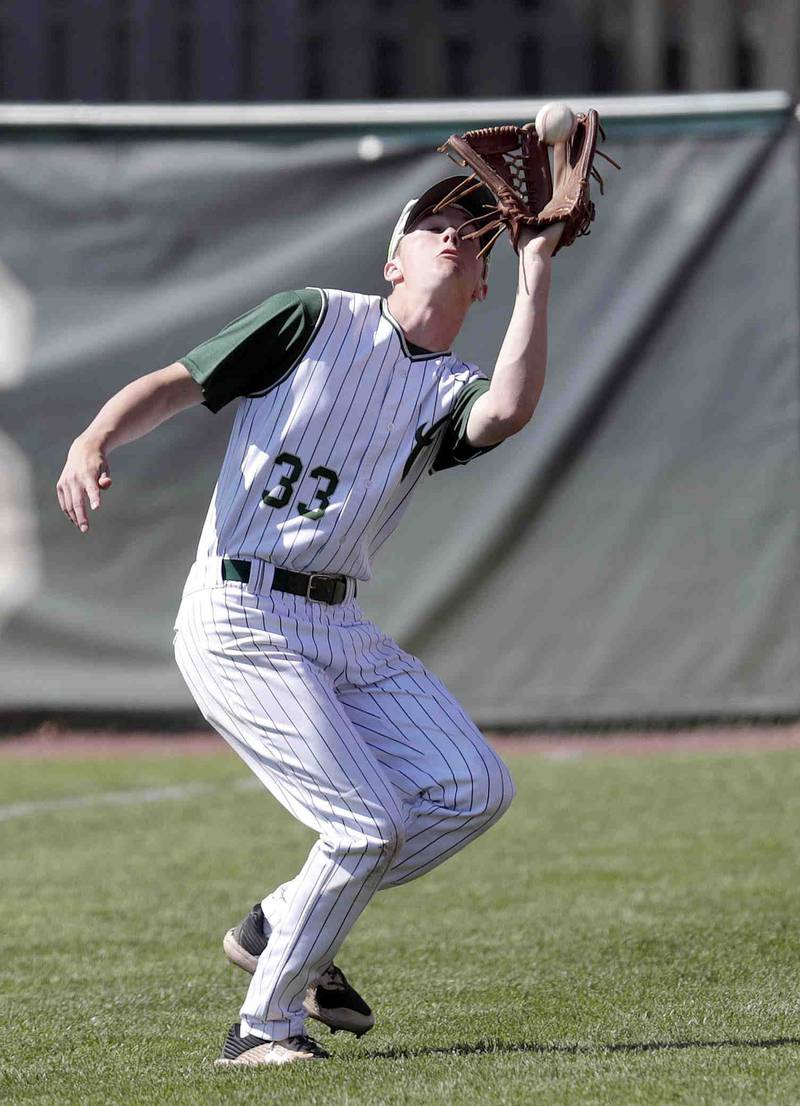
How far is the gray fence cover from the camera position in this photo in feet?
28.2

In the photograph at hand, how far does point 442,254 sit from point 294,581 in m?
0.74

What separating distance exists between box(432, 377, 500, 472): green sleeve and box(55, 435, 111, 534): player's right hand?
75cm

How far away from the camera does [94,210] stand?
8.76 metres

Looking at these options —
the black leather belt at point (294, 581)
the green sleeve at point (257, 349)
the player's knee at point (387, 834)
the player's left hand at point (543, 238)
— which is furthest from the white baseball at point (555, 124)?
the player's knee at point (387, 834)

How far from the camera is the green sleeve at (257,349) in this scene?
3465mm

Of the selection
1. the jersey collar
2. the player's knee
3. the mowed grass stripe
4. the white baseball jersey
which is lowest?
the mowed grass stripe

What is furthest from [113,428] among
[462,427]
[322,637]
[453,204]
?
[453,204]

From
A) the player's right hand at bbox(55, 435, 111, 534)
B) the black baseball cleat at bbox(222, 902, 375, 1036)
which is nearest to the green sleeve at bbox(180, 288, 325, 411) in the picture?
the player's right hand at bbox(55, 435, 111, 534)

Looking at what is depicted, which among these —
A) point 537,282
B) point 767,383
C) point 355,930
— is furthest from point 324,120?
point 537,282

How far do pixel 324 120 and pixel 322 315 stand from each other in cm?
533

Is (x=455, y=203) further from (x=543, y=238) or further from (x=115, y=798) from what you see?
(x=115, y=798)

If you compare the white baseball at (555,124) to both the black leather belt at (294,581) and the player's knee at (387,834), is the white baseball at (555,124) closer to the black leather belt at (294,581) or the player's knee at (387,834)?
the black leather belt at (294,581)

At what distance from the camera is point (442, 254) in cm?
364

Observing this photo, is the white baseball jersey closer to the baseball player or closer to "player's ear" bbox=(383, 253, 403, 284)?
the baseball player
